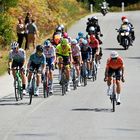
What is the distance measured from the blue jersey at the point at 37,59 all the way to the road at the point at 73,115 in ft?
3.94

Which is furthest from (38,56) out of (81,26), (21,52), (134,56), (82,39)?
(81,26)

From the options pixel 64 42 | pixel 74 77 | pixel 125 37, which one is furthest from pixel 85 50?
pixel 125 37

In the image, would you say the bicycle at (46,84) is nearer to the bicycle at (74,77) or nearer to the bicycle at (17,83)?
the bicycle at (17,83)

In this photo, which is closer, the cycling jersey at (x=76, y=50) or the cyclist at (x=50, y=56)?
the cyclist at (x=50, y=56)

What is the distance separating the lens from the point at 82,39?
26.0m

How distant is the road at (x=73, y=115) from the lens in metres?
15.9

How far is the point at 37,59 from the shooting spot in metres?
21.5

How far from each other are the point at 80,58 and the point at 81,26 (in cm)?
2691

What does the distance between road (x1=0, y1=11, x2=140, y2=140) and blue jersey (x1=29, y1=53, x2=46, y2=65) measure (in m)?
1.20

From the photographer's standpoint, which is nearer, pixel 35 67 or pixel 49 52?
pixel 35 67

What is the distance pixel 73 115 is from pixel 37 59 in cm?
319

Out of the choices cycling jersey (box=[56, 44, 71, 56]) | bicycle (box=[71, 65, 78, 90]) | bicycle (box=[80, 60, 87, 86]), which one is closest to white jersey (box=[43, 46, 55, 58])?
cycling jersey (box=[56, 44, 71, 56])

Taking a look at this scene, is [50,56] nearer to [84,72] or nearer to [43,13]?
[84,72]

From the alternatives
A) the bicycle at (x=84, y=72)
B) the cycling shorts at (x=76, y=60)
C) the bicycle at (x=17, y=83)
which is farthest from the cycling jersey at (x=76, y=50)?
the bicycle at (x=17, y=83)
